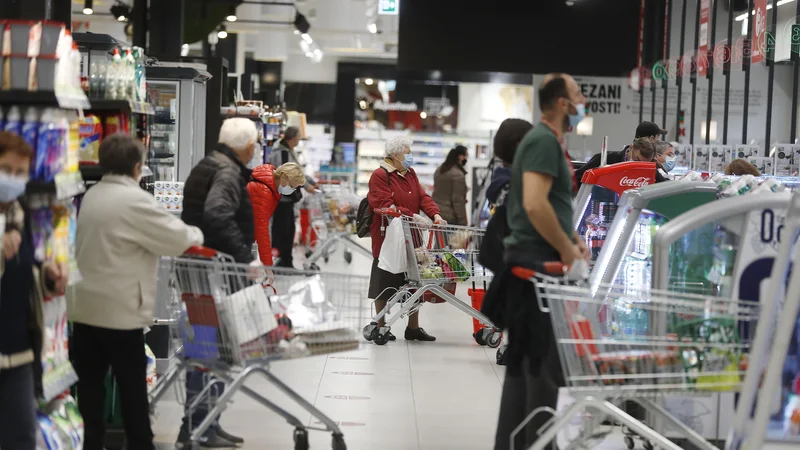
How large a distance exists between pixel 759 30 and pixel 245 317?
11.5 metres

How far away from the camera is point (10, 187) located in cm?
369

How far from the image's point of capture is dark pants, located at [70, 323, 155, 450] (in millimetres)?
4469

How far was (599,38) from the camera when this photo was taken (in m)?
17.2

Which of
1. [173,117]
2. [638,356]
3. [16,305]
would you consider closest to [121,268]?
[16,305]

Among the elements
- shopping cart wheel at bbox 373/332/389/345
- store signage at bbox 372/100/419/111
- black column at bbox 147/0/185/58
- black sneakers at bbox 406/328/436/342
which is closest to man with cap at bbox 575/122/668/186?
black sneakers at bbox 406/328/436/342

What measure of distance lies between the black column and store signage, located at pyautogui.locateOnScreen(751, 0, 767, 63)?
7.54 m

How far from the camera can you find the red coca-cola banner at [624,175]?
6.31m

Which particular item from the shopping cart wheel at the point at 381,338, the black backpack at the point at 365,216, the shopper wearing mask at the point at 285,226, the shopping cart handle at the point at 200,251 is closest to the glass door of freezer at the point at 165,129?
the black backpack at the point at 365,216

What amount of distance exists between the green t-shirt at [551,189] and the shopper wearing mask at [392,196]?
4.09 meters

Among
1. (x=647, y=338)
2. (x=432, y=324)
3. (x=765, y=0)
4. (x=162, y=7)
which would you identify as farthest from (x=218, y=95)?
(x=647, y=338)

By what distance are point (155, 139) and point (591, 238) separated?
4.27m

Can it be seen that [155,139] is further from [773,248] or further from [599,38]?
[599,38]

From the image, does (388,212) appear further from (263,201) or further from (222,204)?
(222,204)

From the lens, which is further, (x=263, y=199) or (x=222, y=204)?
(x=263, y=199)
